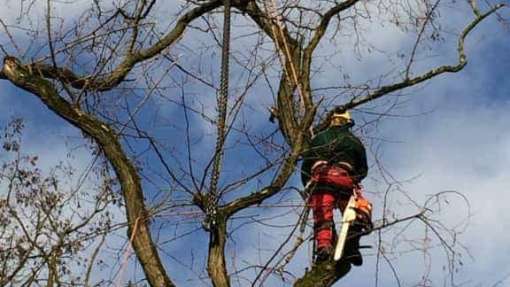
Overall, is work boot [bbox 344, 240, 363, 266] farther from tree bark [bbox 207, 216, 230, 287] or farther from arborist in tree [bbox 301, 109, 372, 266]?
tree bark [bbox 207, 216, 230, 287]

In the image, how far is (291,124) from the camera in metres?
5.24

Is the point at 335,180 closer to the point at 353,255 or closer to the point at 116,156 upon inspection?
the point at 353,255

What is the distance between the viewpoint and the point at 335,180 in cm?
490

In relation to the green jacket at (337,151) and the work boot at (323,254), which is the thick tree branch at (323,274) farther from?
the green jacket at (337,151)

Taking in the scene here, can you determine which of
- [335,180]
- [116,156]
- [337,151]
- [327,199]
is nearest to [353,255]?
[327,199]

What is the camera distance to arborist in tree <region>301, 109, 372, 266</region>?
4633mm

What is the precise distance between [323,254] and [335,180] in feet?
1.56

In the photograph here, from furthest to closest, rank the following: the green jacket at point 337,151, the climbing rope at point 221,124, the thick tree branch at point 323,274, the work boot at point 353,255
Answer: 1. the green jacket at point 337,151
2. the work boot at point 353,255
3. the thick tree branch at point 323,274
4. the climbing rope at point 221,124

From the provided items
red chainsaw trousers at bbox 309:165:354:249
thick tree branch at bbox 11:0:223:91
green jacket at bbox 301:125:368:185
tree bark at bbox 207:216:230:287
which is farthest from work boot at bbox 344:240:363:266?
thick tree branch at bbox 11:0:223:91

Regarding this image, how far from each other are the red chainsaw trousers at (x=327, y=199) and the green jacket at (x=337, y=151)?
47mm

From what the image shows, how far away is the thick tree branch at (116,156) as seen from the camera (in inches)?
171

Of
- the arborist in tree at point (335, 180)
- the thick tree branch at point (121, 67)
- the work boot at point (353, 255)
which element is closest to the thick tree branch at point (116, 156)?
the thick tree branch at point (121, 67)

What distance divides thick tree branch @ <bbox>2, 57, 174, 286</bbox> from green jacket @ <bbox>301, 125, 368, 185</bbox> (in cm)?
84

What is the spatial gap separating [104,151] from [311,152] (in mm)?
1018
